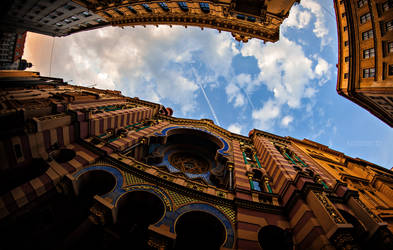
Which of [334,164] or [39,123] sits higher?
[39,123]

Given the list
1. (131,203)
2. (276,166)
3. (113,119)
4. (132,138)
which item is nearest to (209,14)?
(113,119)

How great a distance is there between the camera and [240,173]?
1455 cm

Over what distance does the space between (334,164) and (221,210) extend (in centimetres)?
2652

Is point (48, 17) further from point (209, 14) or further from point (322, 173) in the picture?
point (322, 173)

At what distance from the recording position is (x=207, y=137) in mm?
21797

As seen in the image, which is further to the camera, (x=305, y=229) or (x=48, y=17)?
(x=48, y=17)

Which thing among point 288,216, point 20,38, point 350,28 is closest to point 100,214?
point 288,216

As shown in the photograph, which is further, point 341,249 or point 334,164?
point 334,164

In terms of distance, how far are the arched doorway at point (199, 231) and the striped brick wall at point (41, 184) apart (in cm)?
778

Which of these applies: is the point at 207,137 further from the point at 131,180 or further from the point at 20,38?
the point at 20,38

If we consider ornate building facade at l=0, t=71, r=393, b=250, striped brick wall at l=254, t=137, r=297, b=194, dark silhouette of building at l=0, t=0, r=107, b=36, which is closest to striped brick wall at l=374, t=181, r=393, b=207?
ornate building facade at l=0, t=71, r=393, b=250

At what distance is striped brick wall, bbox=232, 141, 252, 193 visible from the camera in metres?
11.7

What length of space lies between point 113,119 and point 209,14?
17253 millimetres

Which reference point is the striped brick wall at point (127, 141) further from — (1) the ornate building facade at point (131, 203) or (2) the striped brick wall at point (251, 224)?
(2) the striped brick wall at point (251, 224)
